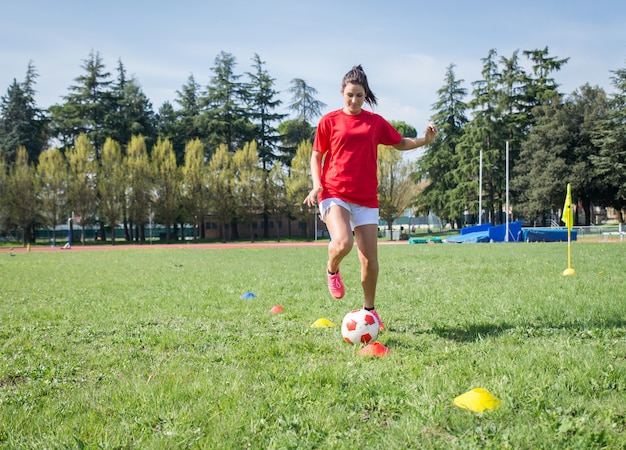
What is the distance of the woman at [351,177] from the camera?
461 centimetres

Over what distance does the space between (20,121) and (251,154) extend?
2445cm

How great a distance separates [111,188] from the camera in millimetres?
46000

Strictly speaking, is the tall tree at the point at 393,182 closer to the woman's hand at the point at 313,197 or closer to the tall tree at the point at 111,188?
the tall tree at the point at 111,188

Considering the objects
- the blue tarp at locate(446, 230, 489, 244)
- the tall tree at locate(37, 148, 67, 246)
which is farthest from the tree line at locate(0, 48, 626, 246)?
the blue tarp at locate(446, 230, 489, 244)

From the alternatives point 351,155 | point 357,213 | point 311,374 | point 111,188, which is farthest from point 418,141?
point 111,188

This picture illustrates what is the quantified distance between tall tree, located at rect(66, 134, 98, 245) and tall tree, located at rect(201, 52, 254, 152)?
1202 centimetres

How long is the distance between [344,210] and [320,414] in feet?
7.68

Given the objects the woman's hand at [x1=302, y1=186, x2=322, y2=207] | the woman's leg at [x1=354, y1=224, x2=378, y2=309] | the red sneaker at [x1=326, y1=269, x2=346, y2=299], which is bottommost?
the red sneaker at [x1=326, y1=269, x2=346, y2=299]

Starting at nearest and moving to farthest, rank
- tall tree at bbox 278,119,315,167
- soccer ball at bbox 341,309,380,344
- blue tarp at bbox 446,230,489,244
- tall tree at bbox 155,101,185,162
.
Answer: soccer ball at bbox 341,309,380,344 < blue tarp at bbox 446,230,489,244 < tall tree at bbox 278,119,315,167 < tall tree at bbox 155,101,185,162

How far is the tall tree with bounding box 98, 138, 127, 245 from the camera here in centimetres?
4584

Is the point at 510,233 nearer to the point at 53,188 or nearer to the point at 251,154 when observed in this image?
the point at 251,154

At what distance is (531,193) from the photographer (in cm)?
4706

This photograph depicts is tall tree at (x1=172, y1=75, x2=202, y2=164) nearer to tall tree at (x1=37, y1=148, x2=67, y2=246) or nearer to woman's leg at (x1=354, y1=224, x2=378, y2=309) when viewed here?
tall tree at (x1=37, y1=148, x2=67, y2=246)

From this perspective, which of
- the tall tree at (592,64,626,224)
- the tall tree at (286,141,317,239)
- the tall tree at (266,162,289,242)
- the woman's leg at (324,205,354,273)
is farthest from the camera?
the tall tree at (266,162,289,242)
